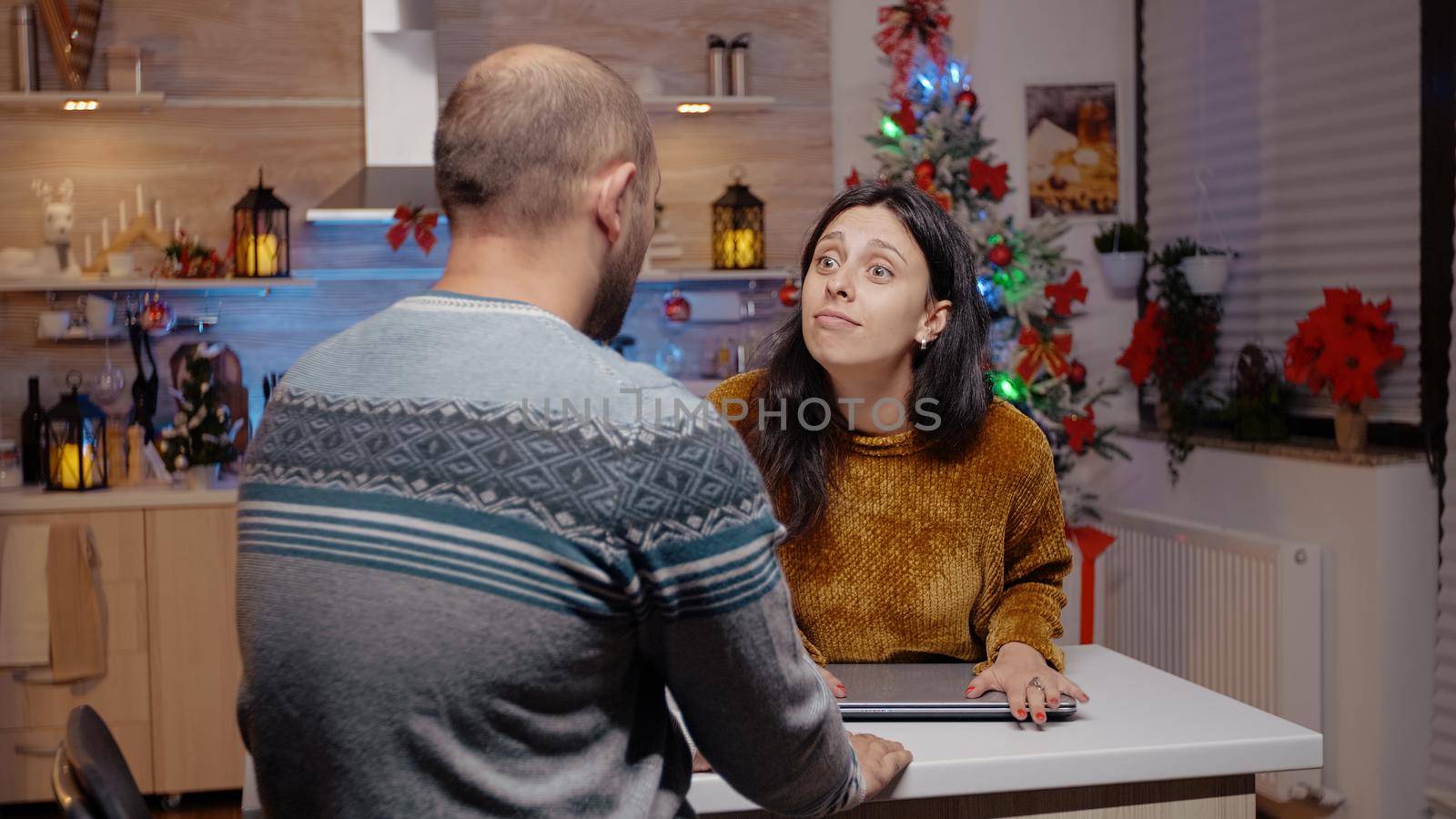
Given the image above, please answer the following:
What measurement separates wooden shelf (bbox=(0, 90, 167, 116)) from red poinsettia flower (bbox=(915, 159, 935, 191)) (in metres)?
2.20

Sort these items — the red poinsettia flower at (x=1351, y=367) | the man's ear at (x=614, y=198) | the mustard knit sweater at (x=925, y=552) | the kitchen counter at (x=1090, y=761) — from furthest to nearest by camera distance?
the red poinsettia flower at (x=1351, y=367)
the mustard knit sweater at (x=925, y=552)
the kitchen counter at (x=1090, y=761)
the man's ear at (x=614, y=198)

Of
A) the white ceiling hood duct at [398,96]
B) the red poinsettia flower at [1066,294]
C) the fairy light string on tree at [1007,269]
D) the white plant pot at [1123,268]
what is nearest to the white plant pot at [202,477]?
the white ceiling hood duct at [398,96]

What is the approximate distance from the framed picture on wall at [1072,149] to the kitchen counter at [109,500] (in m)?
2.59

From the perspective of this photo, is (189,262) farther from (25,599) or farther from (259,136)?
(25,599)

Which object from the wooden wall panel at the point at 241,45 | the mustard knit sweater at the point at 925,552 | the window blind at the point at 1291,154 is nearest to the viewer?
the mustard knit sweater at the point at 925,552

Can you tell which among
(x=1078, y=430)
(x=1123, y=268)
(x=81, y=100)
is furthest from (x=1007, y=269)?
(x=81, y=100)

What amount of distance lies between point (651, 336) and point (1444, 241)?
2282mm

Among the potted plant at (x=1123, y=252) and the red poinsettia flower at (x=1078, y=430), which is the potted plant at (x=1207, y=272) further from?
the red poinsettia flower at (x=1078, y=430)

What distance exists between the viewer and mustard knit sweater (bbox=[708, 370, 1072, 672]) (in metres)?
1.71

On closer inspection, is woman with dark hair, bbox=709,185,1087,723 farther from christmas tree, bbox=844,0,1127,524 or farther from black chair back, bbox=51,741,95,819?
christmas tree, bbox=844,0,1127,524

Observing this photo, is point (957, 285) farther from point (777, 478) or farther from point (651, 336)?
point (651, 336)

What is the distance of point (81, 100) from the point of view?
380 cm

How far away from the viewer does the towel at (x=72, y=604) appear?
11.2 ft

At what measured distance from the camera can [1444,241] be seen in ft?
9.84
